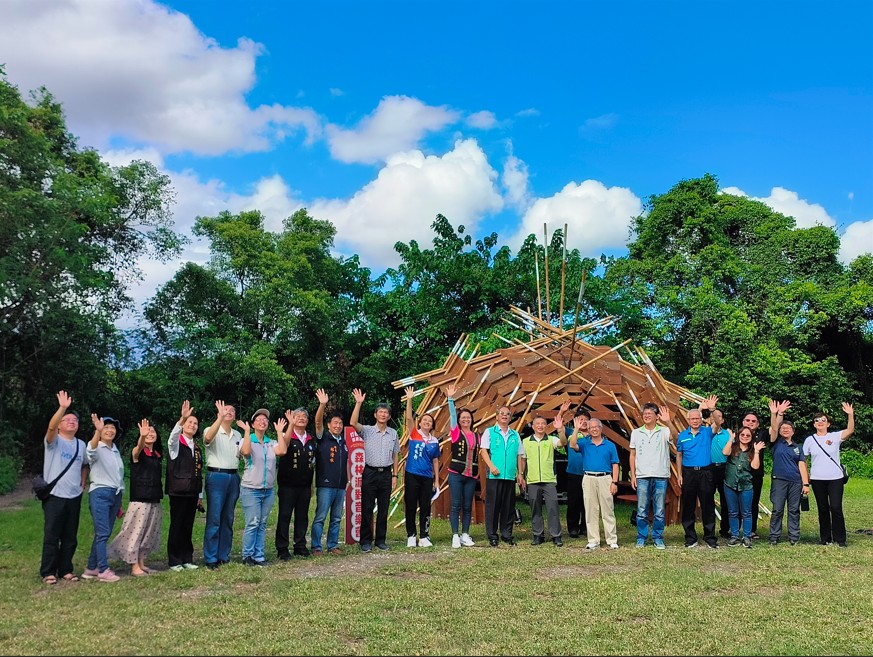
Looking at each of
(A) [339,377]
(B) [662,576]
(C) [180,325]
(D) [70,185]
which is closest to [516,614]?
(B) [662,576]

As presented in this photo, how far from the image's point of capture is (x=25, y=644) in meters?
4.70

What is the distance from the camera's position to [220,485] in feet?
23.4

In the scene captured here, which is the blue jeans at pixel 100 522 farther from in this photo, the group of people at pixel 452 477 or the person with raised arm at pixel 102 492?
the group of people at pixel 452 477

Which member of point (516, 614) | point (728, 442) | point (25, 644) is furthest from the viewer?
point (728, 442)

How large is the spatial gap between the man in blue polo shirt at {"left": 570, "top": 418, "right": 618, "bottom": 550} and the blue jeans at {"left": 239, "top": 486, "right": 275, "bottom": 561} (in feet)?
12.3

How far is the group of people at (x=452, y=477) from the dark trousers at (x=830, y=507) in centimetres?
1

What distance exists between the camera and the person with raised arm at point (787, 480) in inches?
353

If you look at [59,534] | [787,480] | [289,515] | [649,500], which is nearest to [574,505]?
[649,500]

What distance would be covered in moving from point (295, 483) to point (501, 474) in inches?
100

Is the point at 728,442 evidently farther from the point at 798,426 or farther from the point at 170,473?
the point at 798,426

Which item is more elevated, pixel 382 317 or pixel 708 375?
pixel 382 317

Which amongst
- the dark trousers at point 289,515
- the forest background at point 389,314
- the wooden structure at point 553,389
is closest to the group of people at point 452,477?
the dark trousers at point 289,515

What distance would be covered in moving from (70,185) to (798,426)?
20437 mm

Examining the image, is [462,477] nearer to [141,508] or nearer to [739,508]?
[739,508]
